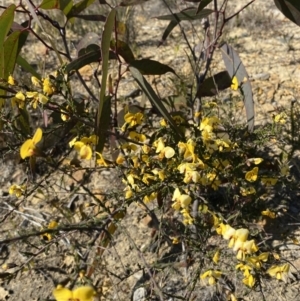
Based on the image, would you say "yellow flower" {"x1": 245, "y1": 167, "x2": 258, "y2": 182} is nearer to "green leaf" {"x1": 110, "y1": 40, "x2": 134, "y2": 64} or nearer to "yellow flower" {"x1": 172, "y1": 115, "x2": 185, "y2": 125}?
"yellow flower" {"x1": 172, "y1": 115, "x2": 185, "y2": 125}

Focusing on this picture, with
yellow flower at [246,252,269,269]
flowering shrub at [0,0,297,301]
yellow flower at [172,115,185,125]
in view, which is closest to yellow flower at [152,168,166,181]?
flowering shrub at [0,0,297,301]

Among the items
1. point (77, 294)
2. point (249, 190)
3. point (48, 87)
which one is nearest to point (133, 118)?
point (48, 87)

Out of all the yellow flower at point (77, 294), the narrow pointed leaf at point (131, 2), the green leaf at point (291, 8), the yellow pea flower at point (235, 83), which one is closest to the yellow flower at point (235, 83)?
the yellow pea flower at point (235, 83)

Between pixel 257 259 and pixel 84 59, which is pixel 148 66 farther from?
pixel 257 259

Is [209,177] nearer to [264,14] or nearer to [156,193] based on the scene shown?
[156,193]

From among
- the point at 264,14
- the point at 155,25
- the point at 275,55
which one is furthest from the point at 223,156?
the point at 155,25

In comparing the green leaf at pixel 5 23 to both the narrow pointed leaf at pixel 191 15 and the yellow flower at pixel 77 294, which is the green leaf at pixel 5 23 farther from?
the yellow flower at pixel 77 294
